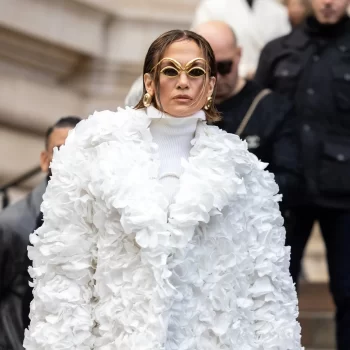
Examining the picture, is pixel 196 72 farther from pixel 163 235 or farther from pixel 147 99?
pixel 163 235

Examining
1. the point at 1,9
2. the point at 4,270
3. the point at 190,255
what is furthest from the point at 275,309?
the point at 1,9

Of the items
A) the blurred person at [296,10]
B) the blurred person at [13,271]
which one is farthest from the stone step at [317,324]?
the blurred person at [13,271]

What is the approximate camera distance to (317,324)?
8094 millimetres

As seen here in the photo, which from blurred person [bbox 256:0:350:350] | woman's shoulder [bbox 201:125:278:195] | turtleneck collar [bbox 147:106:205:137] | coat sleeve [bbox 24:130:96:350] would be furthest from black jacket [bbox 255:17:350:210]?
coat sleeve [bbox 24:130:96:350]

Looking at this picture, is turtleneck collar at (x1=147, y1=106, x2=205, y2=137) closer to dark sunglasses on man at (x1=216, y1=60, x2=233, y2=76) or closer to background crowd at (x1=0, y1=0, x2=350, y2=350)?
background crowd at (x1=0, y1=0, x2=350, y2=350)

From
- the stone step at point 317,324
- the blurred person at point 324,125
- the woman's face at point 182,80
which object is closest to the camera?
the woman's face at point 182,80

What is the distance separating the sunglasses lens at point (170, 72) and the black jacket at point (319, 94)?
6.33ft

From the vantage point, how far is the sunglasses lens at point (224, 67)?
6.07 metres

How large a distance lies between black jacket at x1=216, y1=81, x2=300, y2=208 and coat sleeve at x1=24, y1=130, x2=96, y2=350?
169 cm

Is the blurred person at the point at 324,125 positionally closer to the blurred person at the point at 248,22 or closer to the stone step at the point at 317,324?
the blurred person at the point at 248,22

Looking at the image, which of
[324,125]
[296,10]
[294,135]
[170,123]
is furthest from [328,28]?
[170,123]

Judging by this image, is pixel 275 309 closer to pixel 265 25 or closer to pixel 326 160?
pixel 326 160

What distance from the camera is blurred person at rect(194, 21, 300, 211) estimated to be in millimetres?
6023

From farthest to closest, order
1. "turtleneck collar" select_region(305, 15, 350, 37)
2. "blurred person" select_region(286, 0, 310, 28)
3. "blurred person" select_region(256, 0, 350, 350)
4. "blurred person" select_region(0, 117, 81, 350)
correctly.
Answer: "blurred person" select_region(286, 0, 310, 28) < "turtleneck collar" select_region(305, 15, 350, 37) < "blurred person" select_region(256, 0, 350, 350) < "blurred person" select_region(0, 117, 81, 350)
